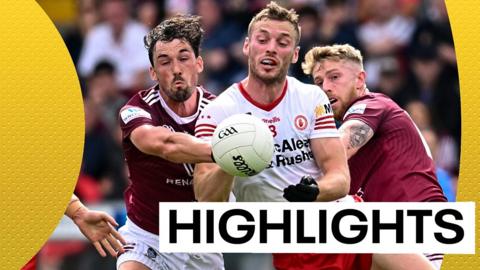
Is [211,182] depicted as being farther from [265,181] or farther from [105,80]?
[105,80]

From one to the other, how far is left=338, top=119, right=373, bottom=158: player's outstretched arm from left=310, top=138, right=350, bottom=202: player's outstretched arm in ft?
1.37

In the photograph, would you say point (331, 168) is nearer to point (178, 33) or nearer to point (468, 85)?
point (468, 85)

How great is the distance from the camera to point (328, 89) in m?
8.98

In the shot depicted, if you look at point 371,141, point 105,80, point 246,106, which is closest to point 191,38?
point 246,106

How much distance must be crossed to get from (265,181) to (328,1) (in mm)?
6857

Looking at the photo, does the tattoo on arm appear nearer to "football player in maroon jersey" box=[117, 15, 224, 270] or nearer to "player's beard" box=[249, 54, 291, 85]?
"player's beard" box=[249, 54, 291, 85]

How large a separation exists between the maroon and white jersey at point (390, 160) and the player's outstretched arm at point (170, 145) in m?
1.35

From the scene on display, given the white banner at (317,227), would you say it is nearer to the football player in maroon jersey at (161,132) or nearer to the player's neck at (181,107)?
the football player in maroon jersey at (161,132)

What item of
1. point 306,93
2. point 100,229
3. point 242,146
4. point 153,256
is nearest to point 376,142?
point 306,93

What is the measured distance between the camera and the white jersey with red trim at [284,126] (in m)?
8.09

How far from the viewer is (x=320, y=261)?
8.21 m

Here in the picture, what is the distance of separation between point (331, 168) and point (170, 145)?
1119 mm

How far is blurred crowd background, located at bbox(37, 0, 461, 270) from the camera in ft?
44.7

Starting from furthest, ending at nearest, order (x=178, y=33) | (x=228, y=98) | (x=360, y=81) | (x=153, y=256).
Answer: (x=360, y=81), (x=153, y=256), (x=178, y=33), (x=228, y=98)
